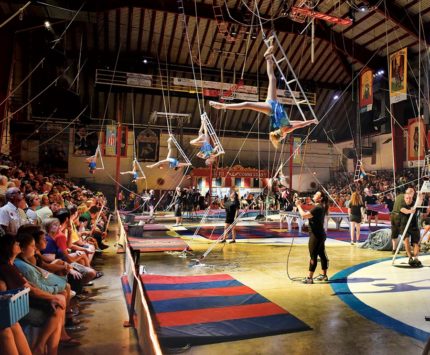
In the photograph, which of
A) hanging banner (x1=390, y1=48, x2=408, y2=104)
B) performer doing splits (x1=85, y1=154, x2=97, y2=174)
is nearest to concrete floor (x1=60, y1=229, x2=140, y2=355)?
performer doing splits (x1=85, y1=154, x2=97, y2=174)

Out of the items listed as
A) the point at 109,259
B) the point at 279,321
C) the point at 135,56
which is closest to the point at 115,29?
the point at 135,56

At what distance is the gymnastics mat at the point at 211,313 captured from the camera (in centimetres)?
292

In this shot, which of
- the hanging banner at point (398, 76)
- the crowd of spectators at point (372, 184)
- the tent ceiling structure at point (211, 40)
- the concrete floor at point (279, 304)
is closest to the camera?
the concrete floor at point (279, 304)

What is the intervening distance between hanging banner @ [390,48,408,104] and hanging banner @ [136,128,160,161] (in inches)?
498

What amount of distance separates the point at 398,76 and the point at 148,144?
1331cm

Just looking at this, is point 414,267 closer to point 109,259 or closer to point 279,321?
point 279,321

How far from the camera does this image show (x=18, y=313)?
6.59ft

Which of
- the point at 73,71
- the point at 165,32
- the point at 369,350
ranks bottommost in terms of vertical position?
the point at 369,350

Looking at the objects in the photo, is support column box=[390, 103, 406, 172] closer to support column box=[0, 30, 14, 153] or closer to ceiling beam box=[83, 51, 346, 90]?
ceiling beam box=[83, 51, 346, 90]

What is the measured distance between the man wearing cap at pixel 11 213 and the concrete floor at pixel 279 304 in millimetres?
1092

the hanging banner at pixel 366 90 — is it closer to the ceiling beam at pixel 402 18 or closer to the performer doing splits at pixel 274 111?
the ceiling beam at pixel 402 18

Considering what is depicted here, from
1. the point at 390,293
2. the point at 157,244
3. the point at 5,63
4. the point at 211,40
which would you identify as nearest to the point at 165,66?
the point at 211,40

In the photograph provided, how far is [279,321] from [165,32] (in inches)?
644

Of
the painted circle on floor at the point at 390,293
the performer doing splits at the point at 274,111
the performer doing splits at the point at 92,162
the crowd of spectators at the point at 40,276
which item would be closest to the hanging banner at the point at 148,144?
the performer doing splits at the point at 92,162
